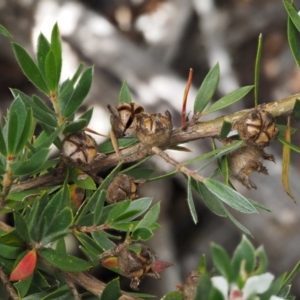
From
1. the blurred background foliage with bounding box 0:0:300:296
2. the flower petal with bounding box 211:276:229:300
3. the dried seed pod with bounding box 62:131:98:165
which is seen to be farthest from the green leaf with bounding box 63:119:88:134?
the blurred background foliage with bounding box 0:0:300:296

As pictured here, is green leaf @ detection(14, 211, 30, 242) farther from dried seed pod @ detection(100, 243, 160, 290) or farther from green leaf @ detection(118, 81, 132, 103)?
green leaf @ detection(118, 81, 132, 103)

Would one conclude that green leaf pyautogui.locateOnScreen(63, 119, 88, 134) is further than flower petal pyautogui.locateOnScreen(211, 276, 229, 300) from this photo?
Yes

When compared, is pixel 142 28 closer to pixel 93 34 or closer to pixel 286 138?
pixel 93 34

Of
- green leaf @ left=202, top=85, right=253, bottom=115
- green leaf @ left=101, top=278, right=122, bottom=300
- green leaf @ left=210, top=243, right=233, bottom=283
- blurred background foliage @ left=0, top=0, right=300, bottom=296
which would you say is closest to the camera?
green leaf @ left=210, top=243, right=233, bottom=283

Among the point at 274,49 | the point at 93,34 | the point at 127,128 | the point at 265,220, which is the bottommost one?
the point at 265,220

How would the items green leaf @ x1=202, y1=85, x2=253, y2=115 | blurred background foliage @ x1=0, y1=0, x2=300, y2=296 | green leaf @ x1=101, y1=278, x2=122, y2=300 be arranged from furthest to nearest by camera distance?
blurred background foliage @ x1=0, y1=0, x2=300, y2=296, green leaf @ x1=202, y1=85, x2=253, y2=115, green leaf @ x1=101, y1=278, x2=122, y2=300

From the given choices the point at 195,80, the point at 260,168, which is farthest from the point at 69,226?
the point at 195,80
